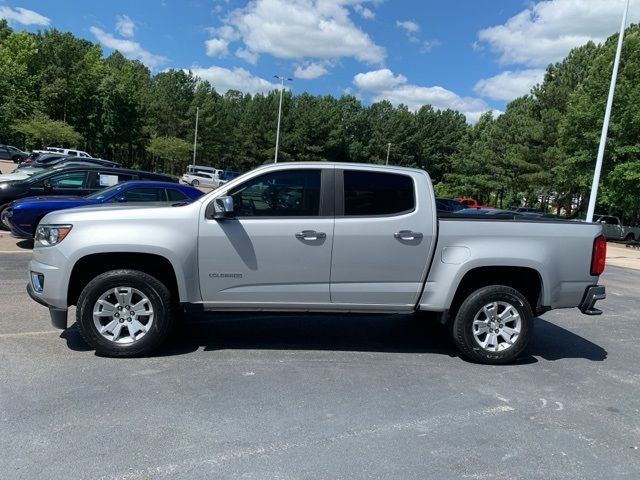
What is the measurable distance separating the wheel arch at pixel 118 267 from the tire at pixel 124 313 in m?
0.14

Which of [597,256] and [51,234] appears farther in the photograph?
[597,256]

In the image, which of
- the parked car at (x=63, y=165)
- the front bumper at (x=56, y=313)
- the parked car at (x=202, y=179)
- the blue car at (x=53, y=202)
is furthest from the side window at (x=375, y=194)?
the parked car at (x=202, y=179)

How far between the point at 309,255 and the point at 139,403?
6.38 ft

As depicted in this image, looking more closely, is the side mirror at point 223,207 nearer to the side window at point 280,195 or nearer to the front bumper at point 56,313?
the side window at point 280,195

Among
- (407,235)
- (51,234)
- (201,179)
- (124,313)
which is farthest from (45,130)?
(407,235)

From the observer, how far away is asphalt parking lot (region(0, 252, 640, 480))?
3.27 metres

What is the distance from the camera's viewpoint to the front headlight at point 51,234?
4.77 m

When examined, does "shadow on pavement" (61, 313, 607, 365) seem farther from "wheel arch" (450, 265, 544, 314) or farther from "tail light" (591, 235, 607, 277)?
"tail light" (591, 235, 607, 277)

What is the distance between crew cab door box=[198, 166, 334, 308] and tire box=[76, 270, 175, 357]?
432mm

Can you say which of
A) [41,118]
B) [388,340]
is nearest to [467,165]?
[41,118]

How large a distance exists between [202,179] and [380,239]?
48.7 metres

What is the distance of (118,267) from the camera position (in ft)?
16.3

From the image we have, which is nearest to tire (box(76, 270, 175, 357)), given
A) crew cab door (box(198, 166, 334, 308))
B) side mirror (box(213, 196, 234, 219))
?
crew cab door (box(198, 166, 334, 308))

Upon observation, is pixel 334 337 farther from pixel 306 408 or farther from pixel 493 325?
pixel 306 408
